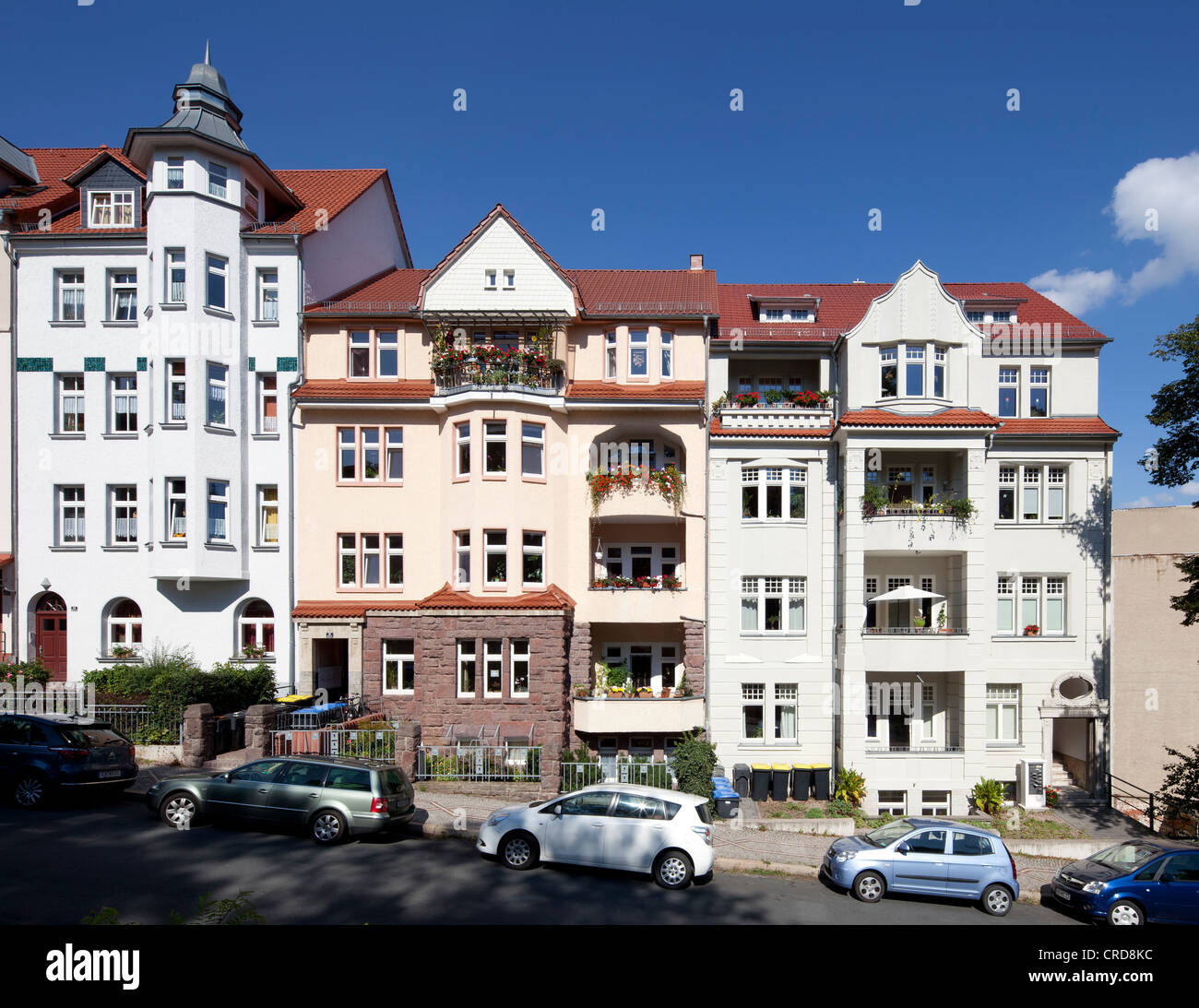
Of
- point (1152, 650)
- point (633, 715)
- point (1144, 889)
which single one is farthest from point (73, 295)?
point (1152, 650)

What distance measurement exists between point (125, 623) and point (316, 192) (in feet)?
50.6

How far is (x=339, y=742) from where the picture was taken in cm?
1817

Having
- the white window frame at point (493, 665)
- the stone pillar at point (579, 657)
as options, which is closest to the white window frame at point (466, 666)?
the white window frame at point (493, 665)

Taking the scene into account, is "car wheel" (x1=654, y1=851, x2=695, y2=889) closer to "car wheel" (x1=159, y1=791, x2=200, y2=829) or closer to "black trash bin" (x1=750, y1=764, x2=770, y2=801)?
"car wheel" (x1=159, y1=791, x2=200, y2=829)

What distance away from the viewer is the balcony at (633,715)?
2136 centimetres

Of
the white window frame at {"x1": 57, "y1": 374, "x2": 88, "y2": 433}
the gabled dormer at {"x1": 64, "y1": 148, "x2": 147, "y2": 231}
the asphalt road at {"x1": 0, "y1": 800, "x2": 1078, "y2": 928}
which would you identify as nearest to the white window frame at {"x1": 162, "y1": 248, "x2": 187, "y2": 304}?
the gabled dormer at {"x1": 64, "y1": 148, "x2": 147, "y2": 231}

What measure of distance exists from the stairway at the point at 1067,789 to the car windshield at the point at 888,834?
36.9 feet

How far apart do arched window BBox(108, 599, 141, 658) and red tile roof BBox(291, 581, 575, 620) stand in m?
5.02

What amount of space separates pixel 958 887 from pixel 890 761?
326 inches

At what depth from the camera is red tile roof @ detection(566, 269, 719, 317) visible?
77.8 feet

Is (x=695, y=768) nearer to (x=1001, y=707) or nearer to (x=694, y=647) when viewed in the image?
(x=694, y=647)

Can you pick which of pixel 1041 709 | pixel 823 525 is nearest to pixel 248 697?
pixel 823 525

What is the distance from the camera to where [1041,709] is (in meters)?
23.0
